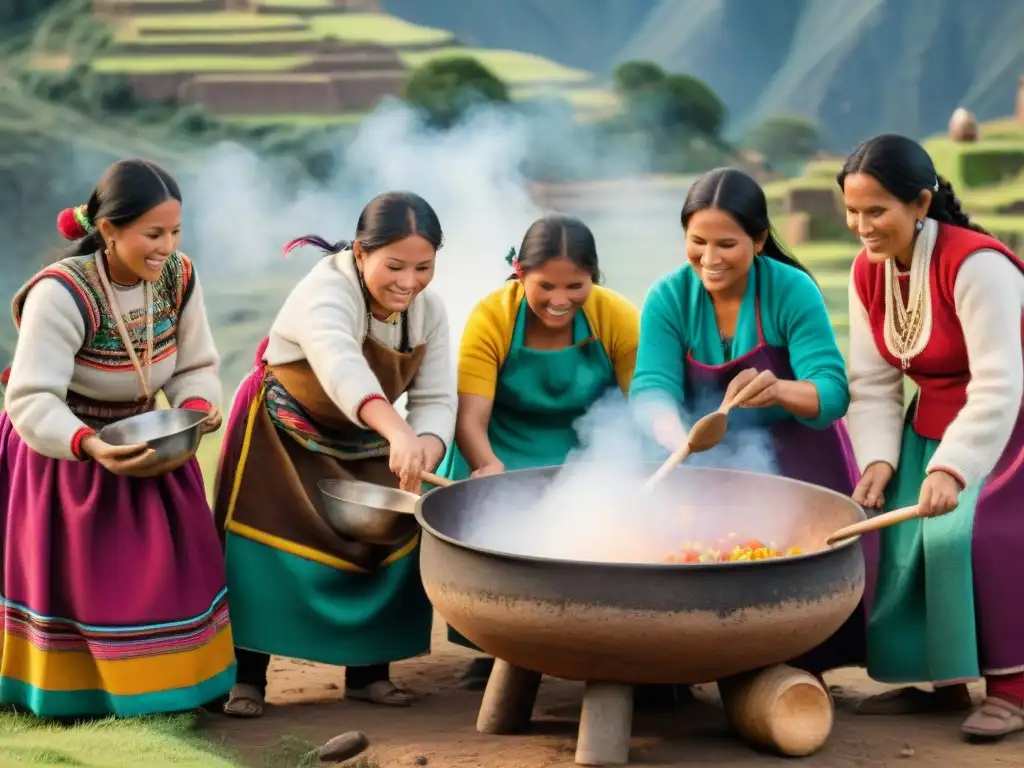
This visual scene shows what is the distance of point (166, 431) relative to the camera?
12.2ft

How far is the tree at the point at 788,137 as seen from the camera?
12859 millimetres

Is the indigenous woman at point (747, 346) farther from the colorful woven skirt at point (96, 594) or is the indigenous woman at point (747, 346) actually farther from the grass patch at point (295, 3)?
the grass patch at point (295, 3)

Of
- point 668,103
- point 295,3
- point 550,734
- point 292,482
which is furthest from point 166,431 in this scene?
point 295,3

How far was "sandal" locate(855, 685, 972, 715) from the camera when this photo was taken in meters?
3.91

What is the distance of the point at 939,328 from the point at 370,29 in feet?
33.8

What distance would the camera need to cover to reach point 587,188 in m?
12.7

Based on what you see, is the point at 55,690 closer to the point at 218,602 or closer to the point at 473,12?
the point at 218,602

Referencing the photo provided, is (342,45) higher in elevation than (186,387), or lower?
higher

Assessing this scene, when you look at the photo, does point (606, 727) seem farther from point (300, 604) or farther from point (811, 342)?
point (811, 342)

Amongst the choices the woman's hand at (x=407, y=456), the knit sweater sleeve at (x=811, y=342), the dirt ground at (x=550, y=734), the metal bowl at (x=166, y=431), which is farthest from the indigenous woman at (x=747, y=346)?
the metal bowl at (x=166, y=431)

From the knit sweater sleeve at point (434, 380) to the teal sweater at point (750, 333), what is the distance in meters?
0.52

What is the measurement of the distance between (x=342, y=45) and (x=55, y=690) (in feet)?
33.3

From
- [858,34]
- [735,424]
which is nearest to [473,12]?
[858,34]

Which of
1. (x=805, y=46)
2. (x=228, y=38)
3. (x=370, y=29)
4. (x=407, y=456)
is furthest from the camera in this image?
(x=805, y=46)
